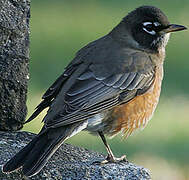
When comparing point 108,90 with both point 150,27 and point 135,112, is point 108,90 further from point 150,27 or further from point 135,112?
point 150,27

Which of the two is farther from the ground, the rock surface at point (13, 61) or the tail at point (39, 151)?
the rock surface at point (13, 61)

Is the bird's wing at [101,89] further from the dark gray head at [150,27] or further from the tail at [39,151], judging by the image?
the dark gray head at [150,27]

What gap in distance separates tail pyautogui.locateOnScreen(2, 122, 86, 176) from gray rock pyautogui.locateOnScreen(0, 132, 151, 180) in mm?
109

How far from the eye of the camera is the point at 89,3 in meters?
13.5

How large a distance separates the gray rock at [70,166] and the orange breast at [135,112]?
0.34 m

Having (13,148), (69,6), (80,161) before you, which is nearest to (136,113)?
(80,161)

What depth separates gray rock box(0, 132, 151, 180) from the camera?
5.65 meters

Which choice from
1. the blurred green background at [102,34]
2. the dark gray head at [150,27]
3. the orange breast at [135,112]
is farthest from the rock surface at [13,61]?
the blurred green background at [102,34]

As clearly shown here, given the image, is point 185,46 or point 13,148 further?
point 185,46

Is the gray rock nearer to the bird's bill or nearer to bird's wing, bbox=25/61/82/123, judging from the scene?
bird's wing, bbox=25/61/82/123

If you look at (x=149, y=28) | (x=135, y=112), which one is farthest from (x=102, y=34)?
(x=135, y=112)

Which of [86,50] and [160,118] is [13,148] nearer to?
[86,50]

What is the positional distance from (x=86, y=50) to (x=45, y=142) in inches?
49.9

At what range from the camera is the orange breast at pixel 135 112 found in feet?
20.7
